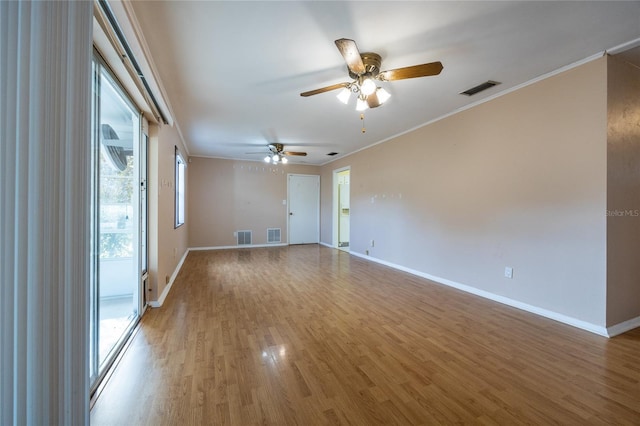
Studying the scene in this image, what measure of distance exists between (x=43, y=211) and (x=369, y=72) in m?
2.34

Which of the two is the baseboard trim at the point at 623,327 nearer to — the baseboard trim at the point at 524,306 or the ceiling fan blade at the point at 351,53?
the baseboard trim at the point at 524,306

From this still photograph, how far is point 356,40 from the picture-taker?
6.88 ft

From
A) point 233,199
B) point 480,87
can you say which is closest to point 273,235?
point 233,199

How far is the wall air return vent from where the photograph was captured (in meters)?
7.59

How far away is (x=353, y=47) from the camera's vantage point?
1793 mm

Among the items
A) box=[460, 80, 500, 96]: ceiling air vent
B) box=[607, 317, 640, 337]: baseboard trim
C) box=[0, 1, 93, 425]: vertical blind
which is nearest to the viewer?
box=[0, 1, 93, 425]: vertical blind

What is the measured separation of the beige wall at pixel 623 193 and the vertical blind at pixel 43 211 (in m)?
3.69

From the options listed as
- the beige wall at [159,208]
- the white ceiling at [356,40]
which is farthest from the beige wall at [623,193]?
the beige wall at [159,208]

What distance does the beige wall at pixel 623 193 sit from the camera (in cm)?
234

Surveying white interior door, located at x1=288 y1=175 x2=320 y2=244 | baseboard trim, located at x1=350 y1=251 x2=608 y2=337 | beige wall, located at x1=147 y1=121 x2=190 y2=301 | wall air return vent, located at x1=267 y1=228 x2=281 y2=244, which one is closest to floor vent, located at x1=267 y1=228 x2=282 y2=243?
wall air return vent, located at x1=267 y1=228 x2=281 y2=244

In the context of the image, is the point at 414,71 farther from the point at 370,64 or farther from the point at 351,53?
the point at 351,53

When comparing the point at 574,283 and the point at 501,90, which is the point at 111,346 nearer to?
the point at 574,283

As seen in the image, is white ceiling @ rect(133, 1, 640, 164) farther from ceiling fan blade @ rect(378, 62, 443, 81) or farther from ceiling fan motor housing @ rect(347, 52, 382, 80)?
ceiling fan blade @ rect(378, 62, 443, 81)

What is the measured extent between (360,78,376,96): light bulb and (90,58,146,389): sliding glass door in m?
1.91
